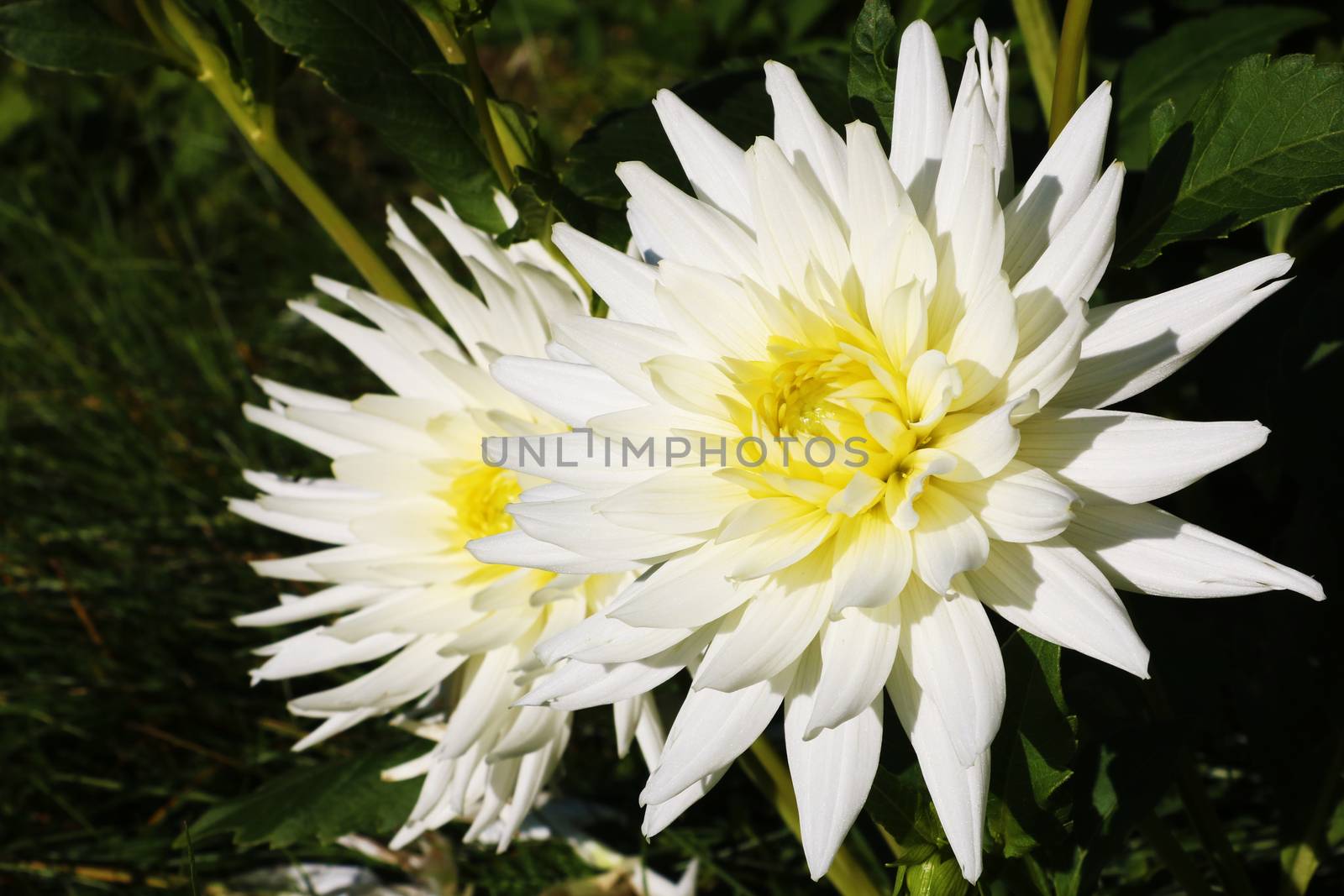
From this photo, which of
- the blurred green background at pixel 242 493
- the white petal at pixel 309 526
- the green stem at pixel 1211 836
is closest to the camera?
the green stem at pixel 1211 836

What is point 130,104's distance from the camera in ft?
16.7

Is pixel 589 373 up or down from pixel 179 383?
down

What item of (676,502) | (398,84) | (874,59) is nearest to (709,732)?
(676,502)

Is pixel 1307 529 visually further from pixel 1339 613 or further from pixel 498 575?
pixel 498 575

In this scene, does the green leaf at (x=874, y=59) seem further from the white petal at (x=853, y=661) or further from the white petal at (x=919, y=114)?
the white petal at (x=853, y=661)

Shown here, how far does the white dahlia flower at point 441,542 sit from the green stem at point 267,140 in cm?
7

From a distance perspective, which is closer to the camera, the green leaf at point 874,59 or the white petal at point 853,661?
the white petal at point 853,661

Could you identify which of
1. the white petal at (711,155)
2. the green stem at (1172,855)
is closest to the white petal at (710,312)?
the white petal at (711,155)

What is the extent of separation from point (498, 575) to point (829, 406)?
0.71 meters

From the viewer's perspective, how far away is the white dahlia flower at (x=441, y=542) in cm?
170

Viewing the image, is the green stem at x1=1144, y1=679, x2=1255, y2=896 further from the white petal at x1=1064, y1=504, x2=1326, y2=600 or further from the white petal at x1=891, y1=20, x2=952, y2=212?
the white petal at x1=891, y1=20, x2=952, y2=212

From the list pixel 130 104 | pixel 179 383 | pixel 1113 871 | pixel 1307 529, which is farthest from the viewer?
pixel 130 104

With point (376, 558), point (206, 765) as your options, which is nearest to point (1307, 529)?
point (376, 558)

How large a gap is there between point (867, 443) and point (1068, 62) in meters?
0.53
